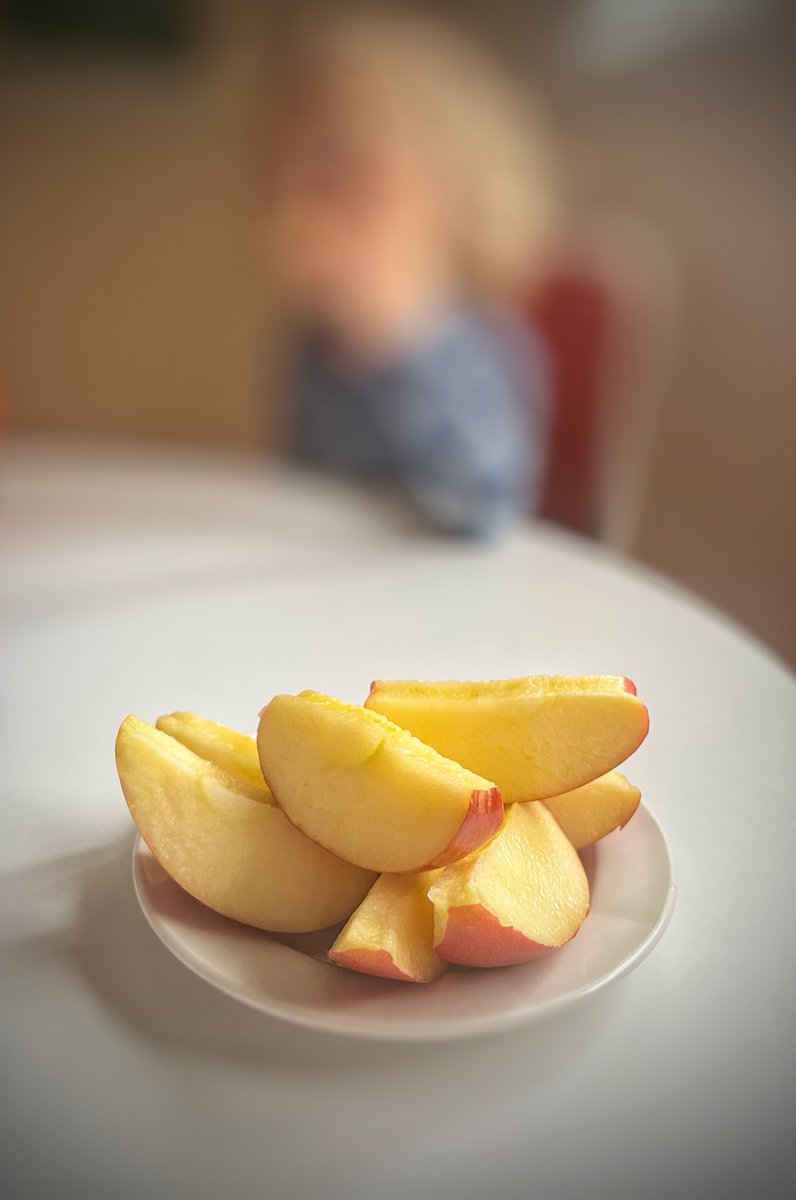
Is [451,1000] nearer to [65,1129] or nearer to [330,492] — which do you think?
[65,1129]

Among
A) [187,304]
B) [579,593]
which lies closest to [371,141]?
[579,593]

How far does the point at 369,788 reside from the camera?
36 cm

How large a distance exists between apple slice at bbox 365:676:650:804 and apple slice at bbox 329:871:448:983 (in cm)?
5

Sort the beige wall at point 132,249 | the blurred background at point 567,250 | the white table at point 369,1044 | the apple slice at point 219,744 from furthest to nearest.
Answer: the beige wall at point 132,249 < the blurred background at point 567,250 < the apple slice at point 219,744 < the white table at point 369,1044

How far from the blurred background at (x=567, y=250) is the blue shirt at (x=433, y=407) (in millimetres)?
48

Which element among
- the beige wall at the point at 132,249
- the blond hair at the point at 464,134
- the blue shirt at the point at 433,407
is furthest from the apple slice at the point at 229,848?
the beige wall at the point at 132,249

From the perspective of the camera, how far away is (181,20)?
218 cm

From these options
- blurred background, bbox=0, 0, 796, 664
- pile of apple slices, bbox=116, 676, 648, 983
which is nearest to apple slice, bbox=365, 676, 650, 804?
pile of apple slices, bbox=116, 676, 648, 983

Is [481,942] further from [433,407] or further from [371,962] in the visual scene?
[433,407]

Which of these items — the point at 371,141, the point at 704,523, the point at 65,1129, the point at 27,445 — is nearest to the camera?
the point at 65,1129

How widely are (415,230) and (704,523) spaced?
35.7 inches

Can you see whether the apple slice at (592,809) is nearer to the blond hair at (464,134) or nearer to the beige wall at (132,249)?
the blond hair at (464,134)

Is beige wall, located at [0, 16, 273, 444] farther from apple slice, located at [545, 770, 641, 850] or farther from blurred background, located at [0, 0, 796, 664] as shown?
apple slice, located at [545, 770, 641, 850]

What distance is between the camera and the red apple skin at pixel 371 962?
1.09 feet
